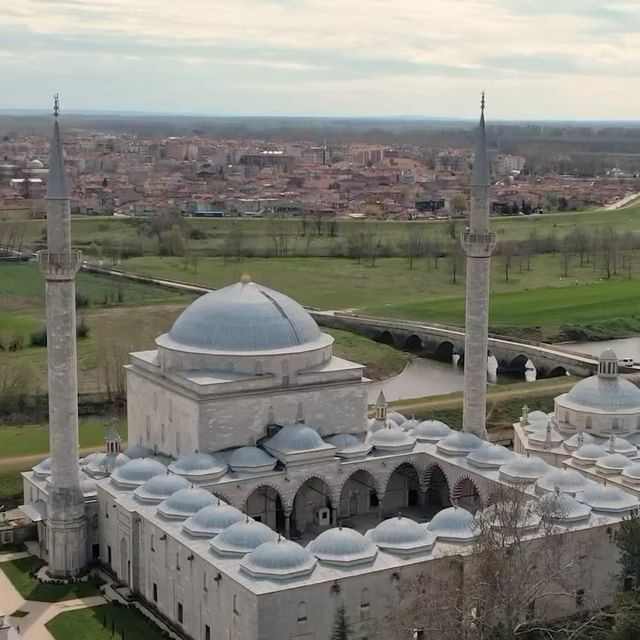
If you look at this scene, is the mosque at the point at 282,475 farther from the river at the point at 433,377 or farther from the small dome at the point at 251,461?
the river at the point at 433,377

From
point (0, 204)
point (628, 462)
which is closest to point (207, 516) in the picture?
point (628, 462)

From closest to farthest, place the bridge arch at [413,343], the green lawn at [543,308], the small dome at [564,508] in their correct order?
1. the small dome at [564,508]
2. the bridge arch at [413,343]
3. the green lawn at [543,308]

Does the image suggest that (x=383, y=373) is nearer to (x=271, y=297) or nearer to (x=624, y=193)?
(x=271, y=297)

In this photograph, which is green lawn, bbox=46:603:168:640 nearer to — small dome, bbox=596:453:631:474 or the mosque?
the mosque

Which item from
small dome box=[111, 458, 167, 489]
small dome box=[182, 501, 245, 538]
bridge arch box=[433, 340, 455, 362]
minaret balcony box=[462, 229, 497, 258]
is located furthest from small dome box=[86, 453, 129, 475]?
bridge arch box=[433, 340, 455, 362]

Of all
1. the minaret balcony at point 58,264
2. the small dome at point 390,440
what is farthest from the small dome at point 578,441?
the minaret balcony at point 58,264
